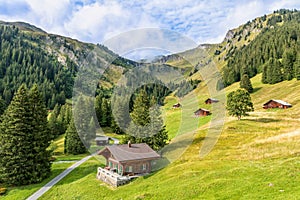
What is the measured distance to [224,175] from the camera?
3206cm

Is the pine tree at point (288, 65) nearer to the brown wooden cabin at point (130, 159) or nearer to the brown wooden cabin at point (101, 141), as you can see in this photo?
the brown wooden cabin at point (101, 141)

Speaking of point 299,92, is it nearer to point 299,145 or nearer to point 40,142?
point 299,145

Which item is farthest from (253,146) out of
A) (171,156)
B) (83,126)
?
(83,126)

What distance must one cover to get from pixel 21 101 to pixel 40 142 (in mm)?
8297

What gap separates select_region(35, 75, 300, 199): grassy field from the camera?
26969 mm

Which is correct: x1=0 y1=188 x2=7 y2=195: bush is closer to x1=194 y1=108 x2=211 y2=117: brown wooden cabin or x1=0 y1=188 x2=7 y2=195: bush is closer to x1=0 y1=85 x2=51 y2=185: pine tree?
x1=0 y1=85 x2=51 y2=185: pine tree

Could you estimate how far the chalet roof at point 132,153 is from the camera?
42.1 meters

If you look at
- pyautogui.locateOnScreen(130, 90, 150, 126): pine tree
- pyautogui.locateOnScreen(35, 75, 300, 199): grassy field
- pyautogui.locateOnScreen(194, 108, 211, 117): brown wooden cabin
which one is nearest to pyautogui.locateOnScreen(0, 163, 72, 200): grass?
pyautogui.locateOnScreen(35, 75, 300, 199): grassy field

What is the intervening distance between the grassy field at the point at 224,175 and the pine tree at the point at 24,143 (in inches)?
249

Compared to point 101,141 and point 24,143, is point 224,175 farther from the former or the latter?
point 101,141

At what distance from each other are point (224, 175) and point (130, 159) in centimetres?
1484

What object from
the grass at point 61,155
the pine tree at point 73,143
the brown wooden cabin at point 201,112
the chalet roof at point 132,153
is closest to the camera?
the chalet roof at point 132,153

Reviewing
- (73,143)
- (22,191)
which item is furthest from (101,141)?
(22,191)

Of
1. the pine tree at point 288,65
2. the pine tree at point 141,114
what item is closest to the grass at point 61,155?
the pine tree at point 141,114
